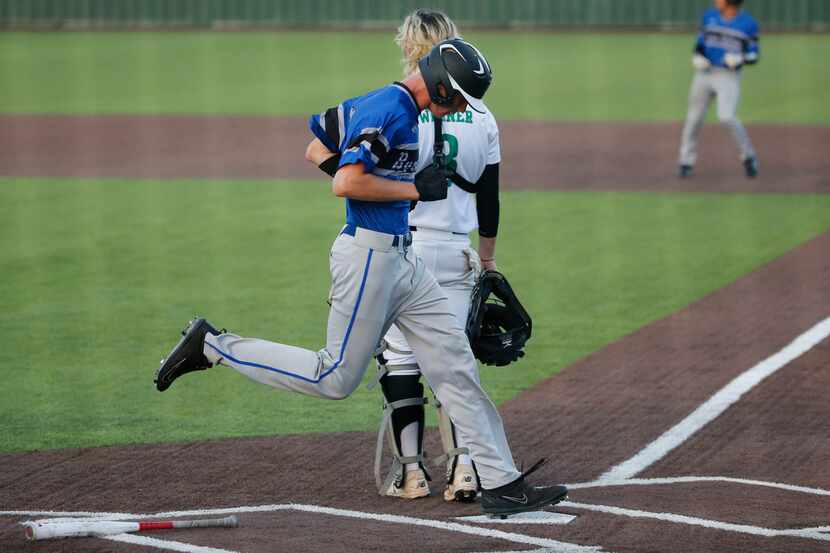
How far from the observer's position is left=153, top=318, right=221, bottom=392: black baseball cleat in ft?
19.8

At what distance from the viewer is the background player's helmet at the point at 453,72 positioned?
575 cm

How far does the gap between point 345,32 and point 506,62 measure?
9643 millimetres

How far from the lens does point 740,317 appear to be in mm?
10328

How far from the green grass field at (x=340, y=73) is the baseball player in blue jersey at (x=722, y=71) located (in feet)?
18.4

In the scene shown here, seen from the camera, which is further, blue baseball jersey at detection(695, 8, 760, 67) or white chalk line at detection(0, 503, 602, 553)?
blue baseball jersey at detection(695, 8, 760, 67)

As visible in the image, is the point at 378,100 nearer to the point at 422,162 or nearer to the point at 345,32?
the point at 422,162

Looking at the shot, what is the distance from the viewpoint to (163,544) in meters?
5.45

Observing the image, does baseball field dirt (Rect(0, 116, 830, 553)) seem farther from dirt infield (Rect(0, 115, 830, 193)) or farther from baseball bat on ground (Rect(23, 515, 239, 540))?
dirt infield (Rect(0, 115, 830, 193))

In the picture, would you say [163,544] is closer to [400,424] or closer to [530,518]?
[400,424]

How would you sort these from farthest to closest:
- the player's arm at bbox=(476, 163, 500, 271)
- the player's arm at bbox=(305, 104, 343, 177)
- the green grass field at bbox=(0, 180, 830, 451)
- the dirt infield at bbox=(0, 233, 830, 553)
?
the green grass field at bbox=(0, 180, 830, 451) → the player's arm at bbox=(476, 163, 500, 271) → the player's arm at bbox=(305, 104, 343, 177) → the dirt infield at bbox=(0, 233, 830, 553)

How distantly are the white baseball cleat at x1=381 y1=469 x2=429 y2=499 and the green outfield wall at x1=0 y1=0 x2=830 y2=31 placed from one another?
1357 inches

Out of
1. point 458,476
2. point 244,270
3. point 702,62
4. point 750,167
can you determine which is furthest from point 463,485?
point 750,167

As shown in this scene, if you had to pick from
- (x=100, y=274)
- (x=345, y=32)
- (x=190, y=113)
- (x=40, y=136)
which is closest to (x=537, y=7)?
(x=345, y=32)

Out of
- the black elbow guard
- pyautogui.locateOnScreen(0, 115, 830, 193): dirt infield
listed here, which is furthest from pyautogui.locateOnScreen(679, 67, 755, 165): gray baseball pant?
the black elbow guard
